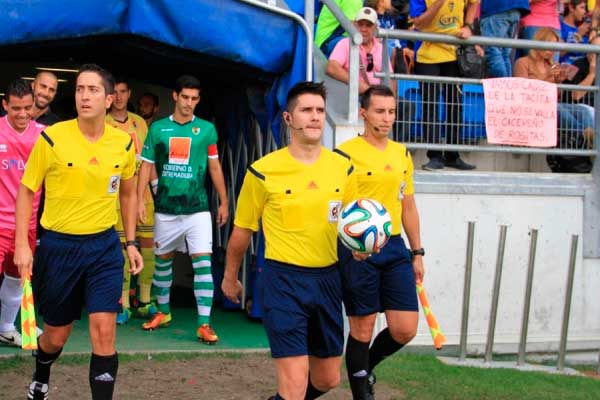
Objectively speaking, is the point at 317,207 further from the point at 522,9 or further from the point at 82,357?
the point at 522,9

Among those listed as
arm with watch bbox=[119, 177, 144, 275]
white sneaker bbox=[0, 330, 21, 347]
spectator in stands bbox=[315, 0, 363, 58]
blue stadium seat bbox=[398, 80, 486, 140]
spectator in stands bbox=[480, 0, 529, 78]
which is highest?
spectator in stands bbox=[480, 0, 529, 78]

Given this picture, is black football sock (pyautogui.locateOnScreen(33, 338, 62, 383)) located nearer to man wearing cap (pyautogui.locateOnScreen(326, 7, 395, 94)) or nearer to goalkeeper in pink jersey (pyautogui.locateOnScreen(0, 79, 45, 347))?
goalkeeper in pink jersey (pyautogui.locateOnScreen(0, 79, 45, 347))

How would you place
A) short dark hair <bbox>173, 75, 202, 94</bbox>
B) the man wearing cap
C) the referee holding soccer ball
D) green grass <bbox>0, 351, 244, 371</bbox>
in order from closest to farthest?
the referee holding soccer ball
green grass <bbox>0, 351, 244, 371</bbox>
short dark hair <bbox>173, 75, 202, 94</bbox>
the man wearing cap

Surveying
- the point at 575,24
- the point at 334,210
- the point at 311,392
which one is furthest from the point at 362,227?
the point at 575,24

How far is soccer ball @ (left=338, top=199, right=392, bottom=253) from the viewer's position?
254 inches

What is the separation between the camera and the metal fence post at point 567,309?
10090mm

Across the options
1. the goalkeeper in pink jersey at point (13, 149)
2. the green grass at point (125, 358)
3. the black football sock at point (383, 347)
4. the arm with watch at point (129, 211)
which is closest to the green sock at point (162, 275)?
the green grass at point (125, 358)

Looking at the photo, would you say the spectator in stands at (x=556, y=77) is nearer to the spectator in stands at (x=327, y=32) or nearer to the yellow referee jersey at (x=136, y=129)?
the spectator in stands at (x=327, y=32)

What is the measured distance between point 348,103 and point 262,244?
1631 millimetres

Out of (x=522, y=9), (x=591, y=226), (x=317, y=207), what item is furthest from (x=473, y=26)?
(x=317, y=207)

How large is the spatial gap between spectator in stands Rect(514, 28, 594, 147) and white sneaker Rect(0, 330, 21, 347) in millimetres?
5872

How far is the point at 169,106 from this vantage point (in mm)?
13633

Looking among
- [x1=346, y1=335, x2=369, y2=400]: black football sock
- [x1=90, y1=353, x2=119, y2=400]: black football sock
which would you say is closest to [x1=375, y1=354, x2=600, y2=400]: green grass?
[x1=346, y1=335, x2=369, y2=400]: black football sock

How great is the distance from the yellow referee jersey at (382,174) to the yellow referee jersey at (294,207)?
3.63 feet
